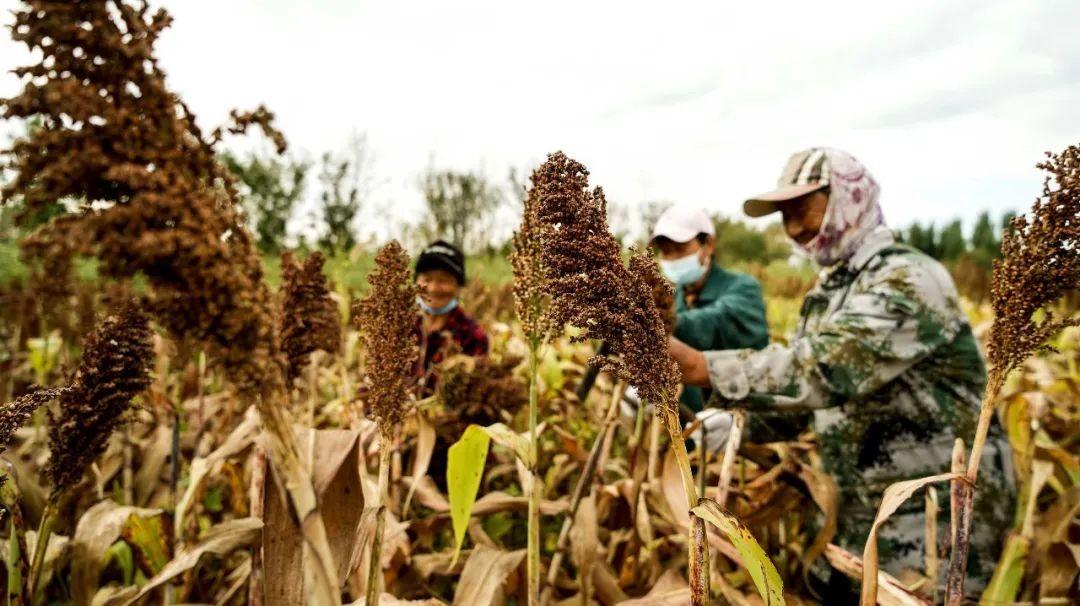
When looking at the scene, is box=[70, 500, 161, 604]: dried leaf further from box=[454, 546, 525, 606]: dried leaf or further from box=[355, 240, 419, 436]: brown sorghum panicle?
box=[355, 240, 419, 436]: brown sorghum panicle

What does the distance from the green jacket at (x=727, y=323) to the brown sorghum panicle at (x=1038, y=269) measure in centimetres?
259

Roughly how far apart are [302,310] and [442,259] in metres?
2.48

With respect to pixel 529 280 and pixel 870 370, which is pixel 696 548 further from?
pixel 870 370

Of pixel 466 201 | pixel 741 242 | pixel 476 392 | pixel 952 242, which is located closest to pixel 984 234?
pixel 952 242

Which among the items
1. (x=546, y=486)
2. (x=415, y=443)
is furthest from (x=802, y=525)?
(x=415, y=443)

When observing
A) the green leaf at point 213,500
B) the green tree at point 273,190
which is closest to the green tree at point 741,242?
the green tree at point 273,190

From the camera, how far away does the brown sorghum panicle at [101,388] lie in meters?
1.28

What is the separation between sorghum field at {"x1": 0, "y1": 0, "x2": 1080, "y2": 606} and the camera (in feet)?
2.14

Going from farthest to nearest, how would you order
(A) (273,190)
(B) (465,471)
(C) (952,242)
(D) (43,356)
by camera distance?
(C) (952,242) → (A) (273,190) → (D) (43,356) → (B) (465,471)

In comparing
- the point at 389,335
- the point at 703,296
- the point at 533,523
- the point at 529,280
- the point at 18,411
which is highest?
the point at 703,296

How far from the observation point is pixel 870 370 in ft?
7.20

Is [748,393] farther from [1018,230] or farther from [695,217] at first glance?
[695,217]

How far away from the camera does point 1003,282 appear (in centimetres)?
115

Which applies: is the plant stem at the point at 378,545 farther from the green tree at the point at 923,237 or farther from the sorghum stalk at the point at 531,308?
the green tree at the point at 923,237
